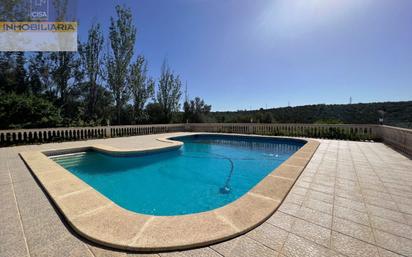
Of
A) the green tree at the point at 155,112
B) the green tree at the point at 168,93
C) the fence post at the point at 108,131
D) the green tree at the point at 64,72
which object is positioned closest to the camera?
the fence post at the point at 108,131

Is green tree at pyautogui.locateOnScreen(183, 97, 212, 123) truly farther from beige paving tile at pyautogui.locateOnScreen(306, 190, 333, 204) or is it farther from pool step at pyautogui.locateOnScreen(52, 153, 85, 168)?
beige paving tile at pyautogui.locateOnScreen(306, 190, 333, 204)

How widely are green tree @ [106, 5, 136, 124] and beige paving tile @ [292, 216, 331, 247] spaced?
1403 cm

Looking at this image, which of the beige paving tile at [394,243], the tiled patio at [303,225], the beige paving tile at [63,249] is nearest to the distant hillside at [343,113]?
the tiled patio at [303,225]

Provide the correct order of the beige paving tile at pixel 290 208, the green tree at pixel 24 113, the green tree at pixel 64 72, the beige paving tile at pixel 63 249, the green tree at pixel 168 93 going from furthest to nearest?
1. the green tree at pixel 168 93
2. the green tree at pixel 64 72
3. the green tree at pixel 24 113
4. the beige paving tile at pixel 290 208
5. the beige paving tile at pixel 63 249

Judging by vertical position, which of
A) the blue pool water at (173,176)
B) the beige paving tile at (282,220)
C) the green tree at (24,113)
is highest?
the green tree at (24,113)

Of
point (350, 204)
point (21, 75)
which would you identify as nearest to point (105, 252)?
point (350, 204)

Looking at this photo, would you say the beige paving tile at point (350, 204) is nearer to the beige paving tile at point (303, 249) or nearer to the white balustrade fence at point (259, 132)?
the beige paving tile at point (303, 249)

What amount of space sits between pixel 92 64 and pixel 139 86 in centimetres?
351

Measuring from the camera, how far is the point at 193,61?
12516 mm

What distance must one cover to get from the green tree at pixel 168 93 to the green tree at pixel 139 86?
4.01ft

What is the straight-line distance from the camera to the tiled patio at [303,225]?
1.39 m

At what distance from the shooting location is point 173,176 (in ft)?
15.3

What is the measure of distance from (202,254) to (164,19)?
34.3 ft

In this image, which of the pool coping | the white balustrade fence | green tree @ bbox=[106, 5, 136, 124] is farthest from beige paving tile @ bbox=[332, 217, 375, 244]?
green tree @ bbox=[106, 5, 136, 124]
